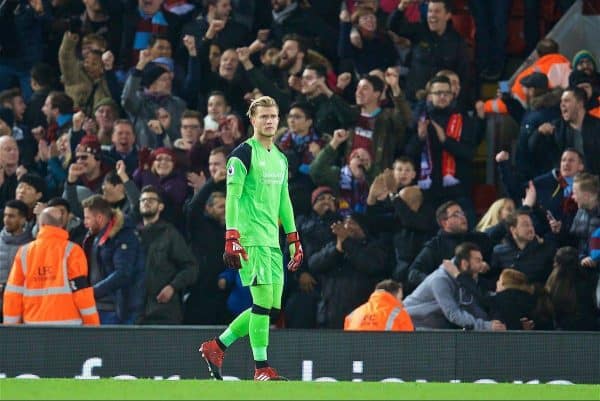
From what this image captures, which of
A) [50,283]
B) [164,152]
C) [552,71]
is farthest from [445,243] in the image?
[50,283]

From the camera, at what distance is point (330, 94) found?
15938 millimetres

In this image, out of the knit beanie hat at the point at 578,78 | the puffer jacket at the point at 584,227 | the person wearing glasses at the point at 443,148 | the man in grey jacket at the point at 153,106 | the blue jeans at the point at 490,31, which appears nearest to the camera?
the puffer jacket at the point at 584,227

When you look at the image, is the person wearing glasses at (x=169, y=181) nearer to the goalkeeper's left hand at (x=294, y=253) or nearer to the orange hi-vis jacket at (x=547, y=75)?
the orange hi-vis jacket at (x=547, y=75)

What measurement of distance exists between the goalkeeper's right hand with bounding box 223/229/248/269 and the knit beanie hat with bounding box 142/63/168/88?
6.14 m

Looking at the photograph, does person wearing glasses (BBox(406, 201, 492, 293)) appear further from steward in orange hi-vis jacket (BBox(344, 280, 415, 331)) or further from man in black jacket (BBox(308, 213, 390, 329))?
steward in orange hi-vis jacket (BBox(344, 280, 415, 331))

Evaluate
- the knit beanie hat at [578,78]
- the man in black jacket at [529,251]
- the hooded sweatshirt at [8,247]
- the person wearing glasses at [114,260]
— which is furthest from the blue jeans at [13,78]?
the man in black jacket at [529,251]

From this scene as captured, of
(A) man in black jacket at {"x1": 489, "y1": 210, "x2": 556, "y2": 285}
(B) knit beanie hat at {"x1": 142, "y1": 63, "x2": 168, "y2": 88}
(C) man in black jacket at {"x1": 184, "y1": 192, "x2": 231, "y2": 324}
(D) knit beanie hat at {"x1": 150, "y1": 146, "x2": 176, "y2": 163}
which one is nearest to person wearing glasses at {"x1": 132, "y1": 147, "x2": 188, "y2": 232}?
(D) knit beanie hat at {"x1": 150, "y1": 146, "x2": 176, "y2": 163}

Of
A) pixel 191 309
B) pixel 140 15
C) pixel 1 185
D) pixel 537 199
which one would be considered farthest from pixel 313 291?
pixel 140 15

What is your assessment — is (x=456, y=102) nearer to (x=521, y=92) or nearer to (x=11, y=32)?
(x=521, y=92)

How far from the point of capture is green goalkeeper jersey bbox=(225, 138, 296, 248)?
438 inches

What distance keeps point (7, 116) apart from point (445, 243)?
5.54 meters

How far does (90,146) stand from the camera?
52.6 feet

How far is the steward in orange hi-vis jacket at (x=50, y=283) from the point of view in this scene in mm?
13805

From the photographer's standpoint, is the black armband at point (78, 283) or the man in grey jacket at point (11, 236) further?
the man in grey jacket at point (11, 236)
